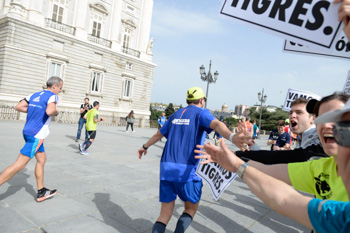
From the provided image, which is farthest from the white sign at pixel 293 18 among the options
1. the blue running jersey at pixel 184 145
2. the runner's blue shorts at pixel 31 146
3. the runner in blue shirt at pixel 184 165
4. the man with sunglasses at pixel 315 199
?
the runner's blue shorts at pixel 31 146

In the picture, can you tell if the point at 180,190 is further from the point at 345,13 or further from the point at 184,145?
the point at 345,13

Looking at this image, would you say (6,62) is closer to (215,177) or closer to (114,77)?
(114,77)

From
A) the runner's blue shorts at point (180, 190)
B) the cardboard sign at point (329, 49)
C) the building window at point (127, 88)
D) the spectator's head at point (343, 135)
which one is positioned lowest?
the runner's blue shorts at point (180, 190)

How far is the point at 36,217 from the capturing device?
11.2ft

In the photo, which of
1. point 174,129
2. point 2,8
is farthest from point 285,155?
point 2,8

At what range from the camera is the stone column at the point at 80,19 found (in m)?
27.2

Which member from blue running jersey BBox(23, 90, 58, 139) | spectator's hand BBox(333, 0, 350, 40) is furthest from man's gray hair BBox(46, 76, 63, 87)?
spectator's hand BBox(333, 0, 350, 40)

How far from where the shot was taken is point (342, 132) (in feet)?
2.98

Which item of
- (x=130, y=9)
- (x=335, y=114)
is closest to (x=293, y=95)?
(x=335, y=114)

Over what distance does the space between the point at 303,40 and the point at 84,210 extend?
3.51 metres

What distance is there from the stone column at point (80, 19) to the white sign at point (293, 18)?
28.5 meters

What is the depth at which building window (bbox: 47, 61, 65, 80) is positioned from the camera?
25.2 m

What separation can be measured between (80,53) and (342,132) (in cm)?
2912

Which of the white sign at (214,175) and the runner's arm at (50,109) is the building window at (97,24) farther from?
the white sign at (214,175)
